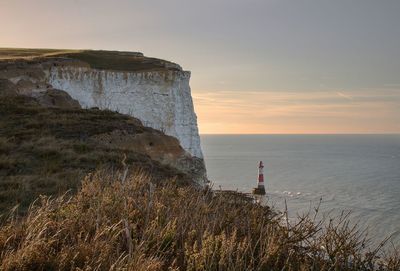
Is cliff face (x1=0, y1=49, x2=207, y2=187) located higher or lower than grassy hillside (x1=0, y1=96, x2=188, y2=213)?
higher

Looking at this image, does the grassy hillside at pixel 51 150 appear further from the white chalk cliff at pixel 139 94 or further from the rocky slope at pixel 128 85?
the white chalk cliff at pixel 139 94

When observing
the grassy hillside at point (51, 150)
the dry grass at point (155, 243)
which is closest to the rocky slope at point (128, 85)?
Answer: the grassy hillside at point (51, 150)

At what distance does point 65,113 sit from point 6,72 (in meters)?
6.76

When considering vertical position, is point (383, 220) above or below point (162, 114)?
below

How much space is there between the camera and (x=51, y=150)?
13.6 m

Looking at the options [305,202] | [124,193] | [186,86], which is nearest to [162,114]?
[186,86]

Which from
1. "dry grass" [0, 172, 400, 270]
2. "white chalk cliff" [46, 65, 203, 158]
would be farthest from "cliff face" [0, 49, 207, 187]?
"dry grass" [0, 172, 400, 270]

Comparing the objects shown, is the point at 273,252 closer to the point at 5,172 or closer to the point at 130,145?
the point at 5,172

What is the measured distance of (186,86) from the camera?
103ft

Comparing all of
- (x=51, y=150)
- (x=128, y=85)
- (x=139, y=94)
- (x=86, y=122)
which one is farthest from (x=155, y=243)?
(x=128, y=85)

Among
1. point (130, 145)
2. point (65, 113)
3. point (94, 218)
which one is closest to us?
point (94, 218)

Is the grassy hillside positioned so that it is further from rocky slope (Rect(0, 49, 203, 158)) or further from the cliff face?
rocky slope (Rect(0, 49, 203, 158))

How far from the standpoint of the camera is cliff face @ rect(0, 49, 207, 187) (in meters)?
25.2

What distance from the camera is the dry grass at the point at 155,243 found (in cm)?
467
